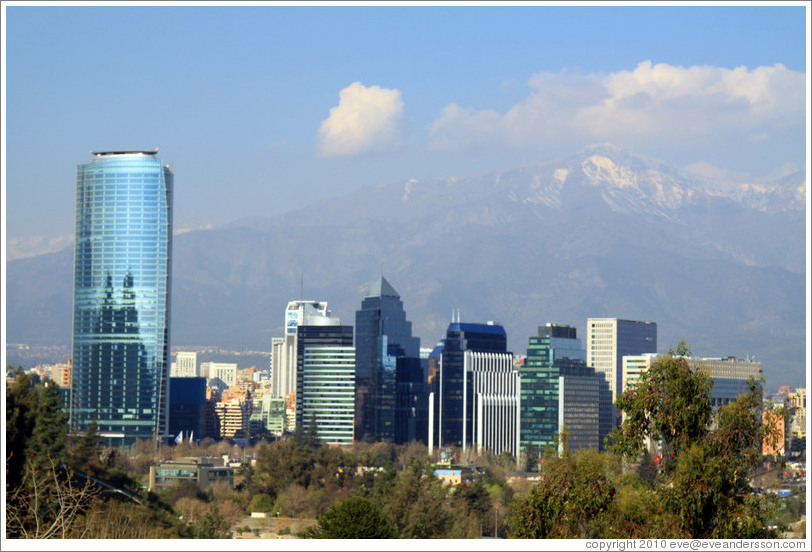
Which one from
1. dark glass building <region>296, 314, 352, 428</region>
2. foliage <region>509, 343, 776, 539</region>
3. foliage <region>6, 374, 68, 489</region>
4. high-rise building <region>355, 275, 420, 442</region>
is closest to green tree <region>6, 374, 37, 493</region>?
foliage <region>6, 374, 68, 489</region>

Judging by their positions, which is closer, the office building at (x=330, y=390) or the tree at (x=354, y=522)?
the tree at (x=354, y=522)

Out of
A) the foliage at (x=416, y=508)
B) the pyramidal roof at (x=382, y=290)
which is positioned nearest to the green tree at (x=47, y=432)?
the foliage at (x=416, y=508)

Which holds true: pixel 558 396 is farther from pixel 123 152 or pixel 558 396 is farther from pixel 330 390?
pixel 123 152

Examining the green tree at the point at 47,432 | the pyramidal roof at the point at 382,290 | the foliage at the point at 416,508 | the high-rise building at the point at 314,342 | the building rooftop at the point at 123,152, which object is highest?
the building rooftop at the point at 123,152

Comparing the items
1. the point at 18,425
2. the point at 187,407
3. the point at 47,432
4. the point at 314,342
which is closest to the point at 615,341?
the point at 314,342

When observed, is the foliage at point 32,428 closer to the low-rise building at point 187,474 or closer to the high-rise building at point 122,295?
the low-rise building at point 187,474

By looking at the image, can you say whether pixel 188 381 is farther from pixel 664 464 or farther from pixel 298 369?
pixel 664 464

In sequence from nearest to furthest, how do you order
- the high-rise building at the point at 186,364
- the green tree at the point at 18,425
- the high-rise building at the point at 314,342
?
the green tree at the point at 18,425, the high-rise building at the point at 314,342, the high-rise building at the point at 186,364
